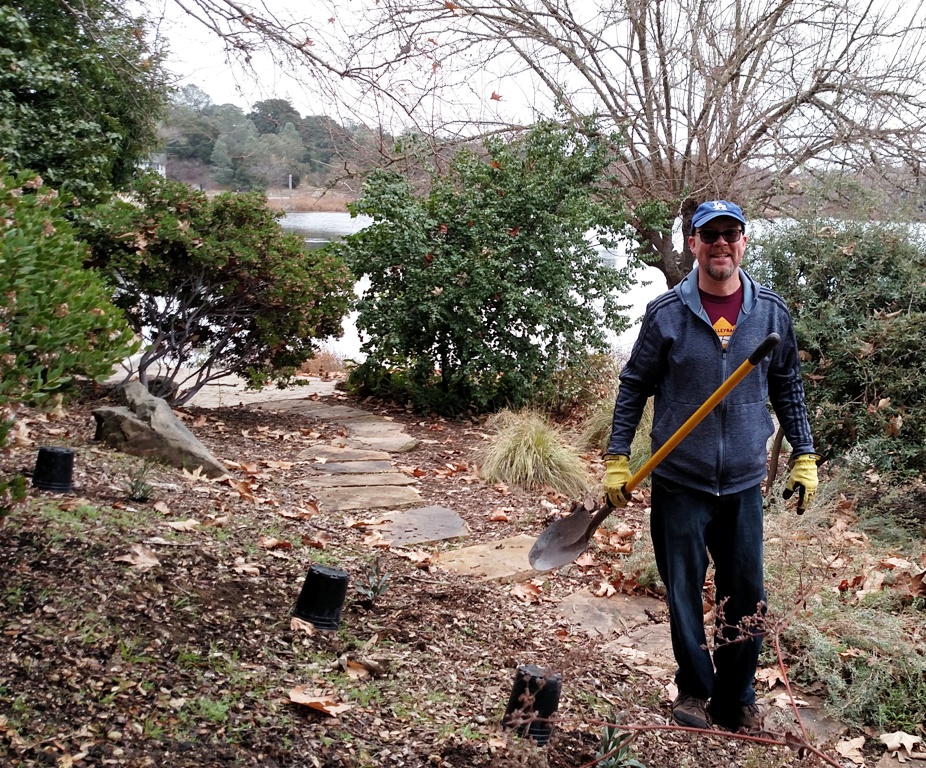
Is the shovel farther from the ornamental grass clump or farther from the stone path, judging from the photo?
the ornamental grass clump

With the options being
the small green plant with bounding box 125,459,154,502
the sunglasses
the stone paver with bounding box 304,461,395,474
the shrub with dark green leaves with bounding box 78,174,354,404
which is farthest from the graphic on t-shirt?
the shrub with dark green leaves with bounding box 78,174,354,404

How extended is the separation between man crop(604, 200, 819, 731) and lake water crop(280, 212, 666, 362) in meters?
6.02

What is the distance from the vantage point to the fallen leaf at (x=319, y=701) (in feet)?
10.3

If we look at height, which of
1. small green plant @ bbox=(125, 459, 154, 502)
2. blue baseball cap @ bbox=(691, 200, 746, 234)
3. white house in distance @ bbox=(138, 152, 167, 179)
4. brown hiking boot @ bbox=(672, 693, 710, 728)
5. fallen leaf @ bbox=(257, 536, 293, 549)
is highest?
white house in distance @ bbox=(138, 152, 167, 179)

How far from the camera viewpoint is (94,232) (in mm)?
7473

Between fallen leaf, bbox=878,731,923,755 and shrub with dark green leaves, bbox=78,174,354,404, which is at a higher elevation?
shrub with dark green leaves, bbox=78,174,354,404

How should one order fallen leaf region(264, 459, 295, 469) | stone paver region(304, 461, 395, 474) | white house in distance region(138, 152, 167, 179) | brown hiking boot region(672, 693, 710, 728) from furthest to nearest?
white house in distance region(138, 152, 167, 179), stone paver region(304, 461, 395, 474), fallen leaf region(264, 459, 295, 469), brown hiking boot region(672, 693, 710, 728)

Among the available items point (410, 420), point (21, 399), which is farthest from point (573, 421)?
point (21, 399)

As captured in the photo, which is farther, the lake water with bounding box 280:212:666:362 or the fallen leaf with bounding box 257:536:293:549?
the lake water with bounding box 280:212:666:362

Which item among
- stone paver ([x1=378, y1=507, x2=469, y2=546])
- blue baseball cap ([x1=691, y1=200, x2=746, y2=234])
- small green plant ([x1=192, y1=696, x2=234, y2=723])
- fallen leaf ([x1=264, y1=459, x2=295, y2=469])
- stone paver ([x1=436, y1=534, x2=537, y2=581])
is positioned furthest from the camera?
fallen leaf ([x1=264, y1=459, x2=295, y2=469])

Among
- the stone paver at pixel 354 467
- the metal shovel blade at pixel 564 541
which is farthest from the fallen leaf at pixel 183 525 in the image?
the stone paver at pixel 354 467

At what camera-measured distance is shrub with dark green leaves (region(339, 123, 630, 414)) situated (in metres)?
9.31

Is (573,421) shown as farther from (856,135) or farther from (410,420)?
(856,135)

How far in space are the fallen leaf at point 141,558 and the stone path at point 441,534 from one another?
1.66 m
